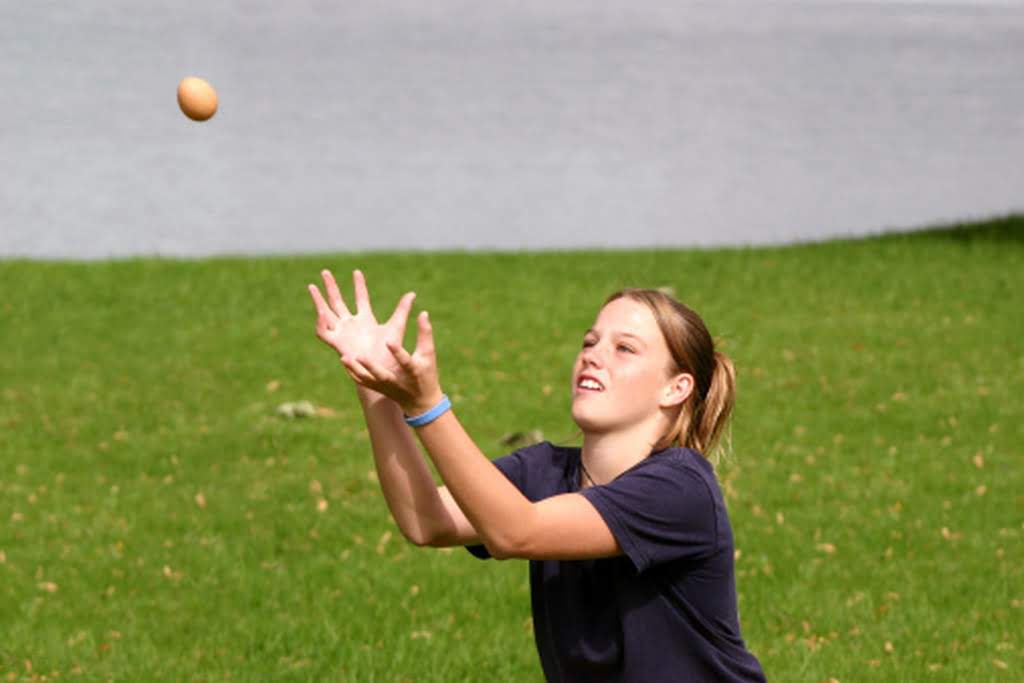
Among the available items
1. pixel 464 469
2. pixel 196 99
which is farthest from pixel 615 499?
pixel 196 99

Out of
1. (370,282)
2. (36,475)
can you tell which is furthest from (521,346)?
(36,475)

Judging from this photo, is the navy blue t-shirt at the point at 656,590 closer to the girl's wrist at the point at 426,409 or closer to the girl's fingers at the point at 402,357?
the girl's wrist at the point at 426,409

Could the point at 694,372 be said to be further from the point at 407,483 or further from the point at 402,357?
the point at 402,357

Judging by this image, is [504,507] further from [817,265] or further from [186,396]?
[817,265]

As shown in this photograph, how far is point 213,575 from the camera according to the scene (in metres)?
7.62

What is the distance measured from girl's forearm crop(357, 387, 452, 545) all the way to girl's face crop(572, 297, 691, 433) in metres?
0.43

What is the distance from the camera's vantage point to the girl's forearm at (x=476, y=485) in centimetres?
321

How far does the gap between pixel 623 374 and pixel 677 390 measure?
A: 0.20 meters

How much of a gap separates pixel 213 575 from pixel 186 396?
3850mm

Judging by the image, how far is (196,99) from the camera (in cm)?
579

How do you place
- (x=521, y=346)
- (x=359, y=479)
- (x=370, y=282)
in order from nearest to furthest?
(x=359, y=479) → (x=521, y=346) → (x=370, y=282)

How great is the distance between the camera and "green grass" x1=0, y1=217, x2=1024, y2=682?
22.0 ft

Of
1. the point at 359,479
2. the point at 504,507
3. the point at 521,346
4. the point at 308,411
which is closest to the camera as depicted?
the point at 504,507

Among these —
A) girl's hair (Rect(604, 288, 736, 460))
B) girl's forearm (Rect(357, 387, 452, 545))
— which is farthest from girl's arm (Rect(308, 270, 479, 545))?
girl's hair (Rect(604, 288, 736, 460))
